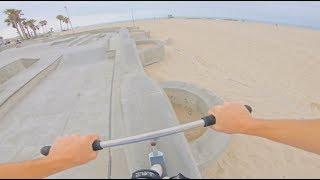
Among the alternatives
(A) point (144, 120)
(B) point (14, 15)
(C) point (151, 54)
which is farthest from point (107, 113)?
(B) point (14, 15)

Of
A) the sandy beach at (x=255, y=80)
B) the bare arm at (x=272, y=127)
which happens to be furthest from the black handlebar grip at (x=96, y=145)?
the sandy beach at (x=255, y=80)

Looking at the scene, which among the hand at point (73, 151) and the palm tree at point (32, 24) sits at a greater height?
the hand at point (73, 151)

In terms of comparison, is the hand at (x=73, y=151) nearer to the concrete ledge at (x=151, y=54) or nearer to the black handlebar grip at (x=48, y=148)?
the black handlebar grip at (x=48, y=148)

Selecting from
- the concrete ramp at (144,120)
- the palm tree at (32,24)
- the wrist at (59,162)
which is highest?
the wrist at (59,162)

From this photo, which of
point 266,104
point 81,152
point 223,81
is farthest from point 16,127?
point 223,81

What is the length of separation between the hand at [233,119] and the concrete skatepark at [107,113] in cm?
92

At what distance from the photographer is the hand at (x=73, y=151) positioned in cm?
217

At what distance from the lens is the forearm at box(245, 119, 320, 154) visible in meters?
2.29

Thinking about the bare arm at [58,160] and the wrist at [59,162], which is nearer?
the bare arm at [58,160]

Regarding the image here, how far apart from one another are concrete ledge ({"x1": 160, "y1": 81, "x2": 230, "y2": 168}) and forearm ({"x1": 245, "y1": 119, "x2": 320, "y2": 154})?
14.3 feet

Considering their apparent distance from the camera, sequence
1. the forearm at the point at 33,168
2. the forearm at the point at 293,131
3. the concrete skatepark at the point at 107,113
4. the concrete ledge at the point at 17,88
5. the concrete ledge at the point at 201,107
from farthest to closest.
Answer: the concrete ledge at the point at 17,88
the concrete ledge at the point at 201,107
the concrete skatepark at the point at 107,113
the forearm at the point at 293,131
the forearm at the point at 33,168

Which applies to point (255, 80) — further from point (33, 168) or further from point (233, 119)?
point (33, 168)

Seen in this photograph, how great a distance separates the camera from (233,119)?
2502 millimetres

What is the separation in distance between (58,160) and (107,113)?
552cm
